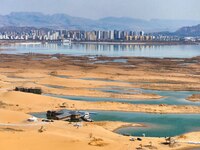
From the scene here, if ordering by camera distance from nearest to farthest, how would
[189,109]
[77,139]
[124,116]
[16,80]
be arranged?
[77,139], [124,116], [189,109], [16,80]

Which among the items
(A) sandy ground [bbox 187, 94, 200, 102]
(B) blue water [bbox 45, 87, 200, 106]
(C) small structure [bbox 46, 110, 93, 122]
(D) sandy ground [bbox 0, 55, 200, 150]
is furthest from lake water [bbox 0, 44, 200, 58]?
(C) small structure [bbox 46, 110, 93, 122]

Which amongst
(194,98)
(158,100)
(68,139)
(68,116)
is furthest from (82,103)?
(68,139)

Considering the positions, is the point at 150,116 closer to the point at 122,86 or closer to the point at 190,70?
the point at 122,86

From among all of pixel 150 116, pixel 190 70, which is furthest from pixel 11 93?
pixel 190 70

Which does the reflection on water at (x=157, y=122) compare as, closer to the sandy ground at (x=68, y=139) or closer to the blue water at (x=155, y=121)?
the blue water at (x=155, y=121)

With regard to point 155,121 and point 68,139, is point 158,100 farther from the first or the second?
point 68,139
